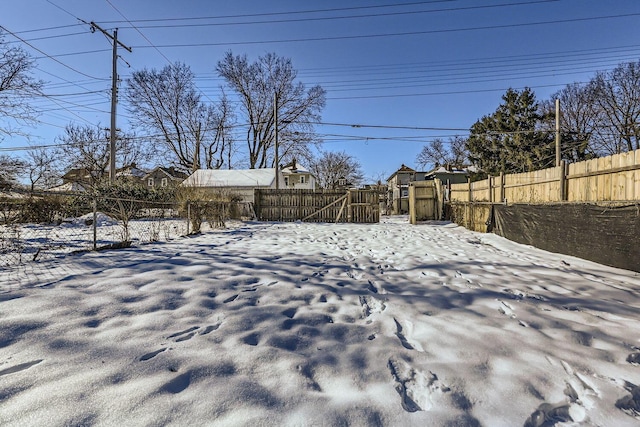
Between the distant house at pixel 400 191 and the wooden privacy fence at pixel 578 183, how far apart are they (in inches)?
439

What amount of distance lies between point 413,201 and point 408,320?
1136cm

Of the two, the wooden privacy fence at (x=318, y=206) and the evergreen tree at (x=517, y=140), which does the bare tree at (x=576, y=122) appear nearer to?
the evergreen tree at (x=517, y=140)

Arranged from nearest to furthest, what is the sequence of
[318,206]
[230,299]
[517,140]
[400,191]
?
[230,299], [318,206], [517,140], [400,191]

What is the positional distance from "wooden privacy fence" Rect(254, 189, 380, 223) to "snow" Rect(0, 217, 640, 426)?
10.1 m

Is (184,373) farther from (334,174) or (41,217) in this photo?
(334,174)

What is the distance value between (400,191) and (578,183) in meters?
22.9

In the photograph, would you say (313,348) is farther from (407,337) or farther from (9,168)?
(9,168)

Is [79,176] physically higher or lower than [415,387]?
higher

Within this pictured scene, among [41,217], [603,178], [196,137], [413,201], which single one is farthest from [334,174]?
[603,178]

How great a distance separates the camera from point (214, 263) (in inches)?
170

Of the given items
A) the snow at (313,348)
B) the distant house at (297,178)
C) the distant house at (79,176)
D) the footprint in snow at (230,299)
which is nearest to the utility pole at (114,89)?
the distant house at (79,176)

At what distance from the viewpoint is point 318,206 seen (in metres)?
14.5

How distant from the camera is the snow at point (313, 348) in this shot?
1415 millimetres

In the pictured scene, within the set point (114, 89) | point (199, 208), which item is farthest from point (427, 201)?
point (114, 89)
